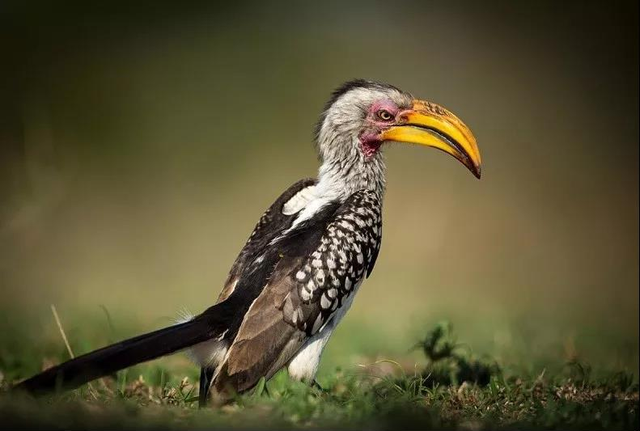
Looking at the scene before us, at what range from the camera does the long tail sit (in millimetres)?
4445

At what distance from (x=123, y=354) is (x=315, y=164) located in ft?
37.7

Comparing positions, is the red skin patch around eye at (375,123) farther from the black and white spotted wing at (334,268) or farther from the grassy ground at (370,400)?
the grassy ground at (370,400)

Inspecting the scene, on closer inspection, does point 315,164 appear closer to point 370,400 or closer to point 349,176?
point 349,176

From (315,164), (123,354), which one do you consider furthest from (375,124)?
(315,164)

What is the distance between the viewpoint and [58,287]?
11133mm

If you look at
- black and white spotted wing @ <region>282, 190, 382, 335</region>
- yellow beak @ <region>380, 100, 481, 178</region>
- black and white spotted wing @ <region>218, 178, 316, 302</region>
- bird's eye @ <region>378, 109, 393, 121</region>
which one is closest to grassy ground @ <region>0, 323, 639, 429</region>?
black and white spotted wing @ <region>282, 190, 382, 335</region>

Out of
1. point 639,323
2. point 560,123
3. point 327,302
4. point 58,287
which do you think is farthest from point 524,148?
point 327,302

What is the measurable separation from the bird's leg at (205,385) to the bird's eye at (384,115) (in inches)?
89.4

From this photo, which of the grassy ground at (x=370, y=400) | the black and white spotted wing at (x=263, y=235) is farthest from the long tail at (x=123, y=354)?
the black and white spotted wing at (x=263, y=235)

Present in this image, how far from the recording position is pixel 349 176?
6180mm

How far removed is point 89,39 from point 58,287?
35.1 ft

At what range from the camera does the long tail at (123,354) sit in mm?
4445

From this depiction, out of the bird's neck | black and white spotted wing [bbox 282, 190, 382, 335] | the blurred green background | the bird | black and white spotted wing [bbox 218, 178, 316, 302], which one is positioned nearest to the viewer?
the bird

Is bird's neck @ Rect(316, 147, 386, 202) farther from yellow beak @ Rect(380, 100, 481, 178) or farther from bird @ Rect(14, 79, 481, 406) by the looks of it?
yellow beak @ Rect(380, 100, 481, 178)
